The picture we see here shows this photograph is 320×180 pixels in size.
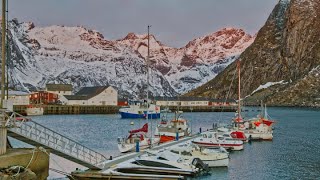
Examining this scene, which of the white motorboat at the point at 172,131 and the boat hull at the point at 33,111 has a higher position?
the boat hull at the point at 33,111

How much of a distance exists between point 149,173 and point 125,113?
388 feet

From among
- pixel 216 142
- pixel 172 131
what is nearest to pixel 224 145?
pixel 216 142

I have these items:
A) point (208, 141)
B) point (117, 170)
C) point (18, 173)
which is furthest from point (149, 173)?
point (208, 141)

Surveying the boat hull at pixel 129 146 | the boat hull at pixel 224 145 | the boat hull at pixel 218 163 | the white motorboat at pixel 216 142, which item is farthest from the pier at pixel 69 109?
the boat hull at pixel 218 163

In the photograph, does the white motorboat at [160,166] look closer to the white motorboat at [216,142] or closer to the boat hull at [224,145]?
the boat hull at [224,145]

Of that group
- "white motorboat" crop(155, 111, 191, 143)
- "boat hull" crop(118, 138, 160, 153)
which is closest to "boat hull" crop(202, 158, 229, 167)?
"boat hull" crop(118, 138, 160, 153)

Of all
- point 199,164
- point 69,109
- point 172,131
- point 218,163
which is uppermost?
point 69,109

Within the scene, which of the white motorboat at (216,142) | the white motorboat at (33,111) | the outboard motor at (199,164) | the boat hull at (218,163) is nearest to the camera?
the outboard motor at (199,164)

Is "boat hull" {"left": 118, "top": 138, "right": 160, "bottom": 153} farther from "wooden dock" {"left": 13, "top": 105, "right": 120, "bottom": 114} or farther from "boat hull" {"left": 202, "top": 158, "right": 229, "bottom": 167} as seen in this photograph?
"wooden dock" {"left": 13, "top": 105, "right": 120, "bottom": 114}

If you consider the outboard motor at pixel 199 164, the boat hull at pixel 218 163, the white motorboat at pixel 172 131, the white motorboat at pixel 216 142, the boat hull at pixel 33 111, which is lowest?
the boat hull at pixel 218 163

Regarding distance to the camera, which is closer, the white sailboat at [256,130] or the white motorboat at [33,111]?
the white sailboat at [256,130]

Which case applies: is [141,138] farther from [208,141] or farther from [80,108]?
[80,108]

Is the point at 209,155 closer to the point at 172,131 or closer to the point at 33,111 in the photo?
the point at 172,131

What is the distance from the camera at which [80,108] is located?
648 feet
